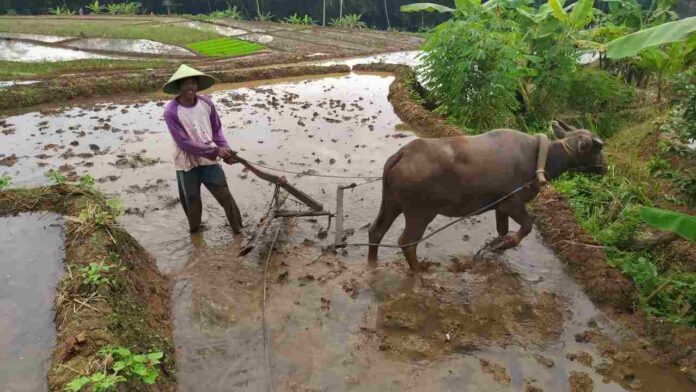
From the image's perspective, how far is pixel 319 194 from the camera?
6613 mm

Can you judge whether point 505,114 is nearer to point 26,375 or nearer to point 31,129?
point 26,375

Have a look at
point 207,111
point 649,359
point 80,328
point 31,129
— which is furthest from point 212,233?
point 31,129

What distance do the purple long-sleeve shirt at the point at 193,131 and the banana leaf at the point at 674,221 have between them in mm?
3766

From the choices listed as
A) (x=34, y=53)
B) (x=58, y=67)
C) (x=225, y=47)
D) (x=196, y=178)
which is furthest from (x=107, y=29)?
(x=196, y=178)

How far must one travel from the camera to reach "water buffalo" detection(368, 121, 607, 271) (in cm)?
438

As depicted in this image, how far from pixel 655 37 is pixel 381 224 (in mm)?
2757

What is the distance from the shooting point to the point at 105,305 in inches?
145

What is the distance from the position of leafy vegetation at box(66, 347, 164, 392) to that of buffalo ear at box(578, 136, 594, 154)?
160 inches

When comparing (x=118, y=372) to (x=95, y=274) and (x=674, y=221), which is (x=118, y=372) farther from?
(x=674, y=221)

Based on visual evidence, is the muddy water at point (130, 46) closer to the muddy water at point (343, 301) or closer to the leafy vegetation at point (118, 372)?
the muddy water at point (343, 301)

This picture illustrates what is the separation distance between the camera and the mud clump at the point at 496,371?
11.7 feet

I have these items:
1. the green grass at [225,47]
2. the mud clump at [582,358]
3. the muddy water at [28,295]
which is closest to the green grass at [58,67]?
the green grass at [225,47]

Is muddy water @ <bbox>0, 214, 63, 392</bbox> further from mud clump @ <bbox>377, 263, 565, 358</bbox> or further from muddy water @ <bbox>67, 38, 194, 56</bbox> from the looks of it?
muddy water @ <bbox>67, 38, 194, 56</bbox>

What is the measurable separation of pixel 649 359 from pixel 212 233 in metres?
4.35
